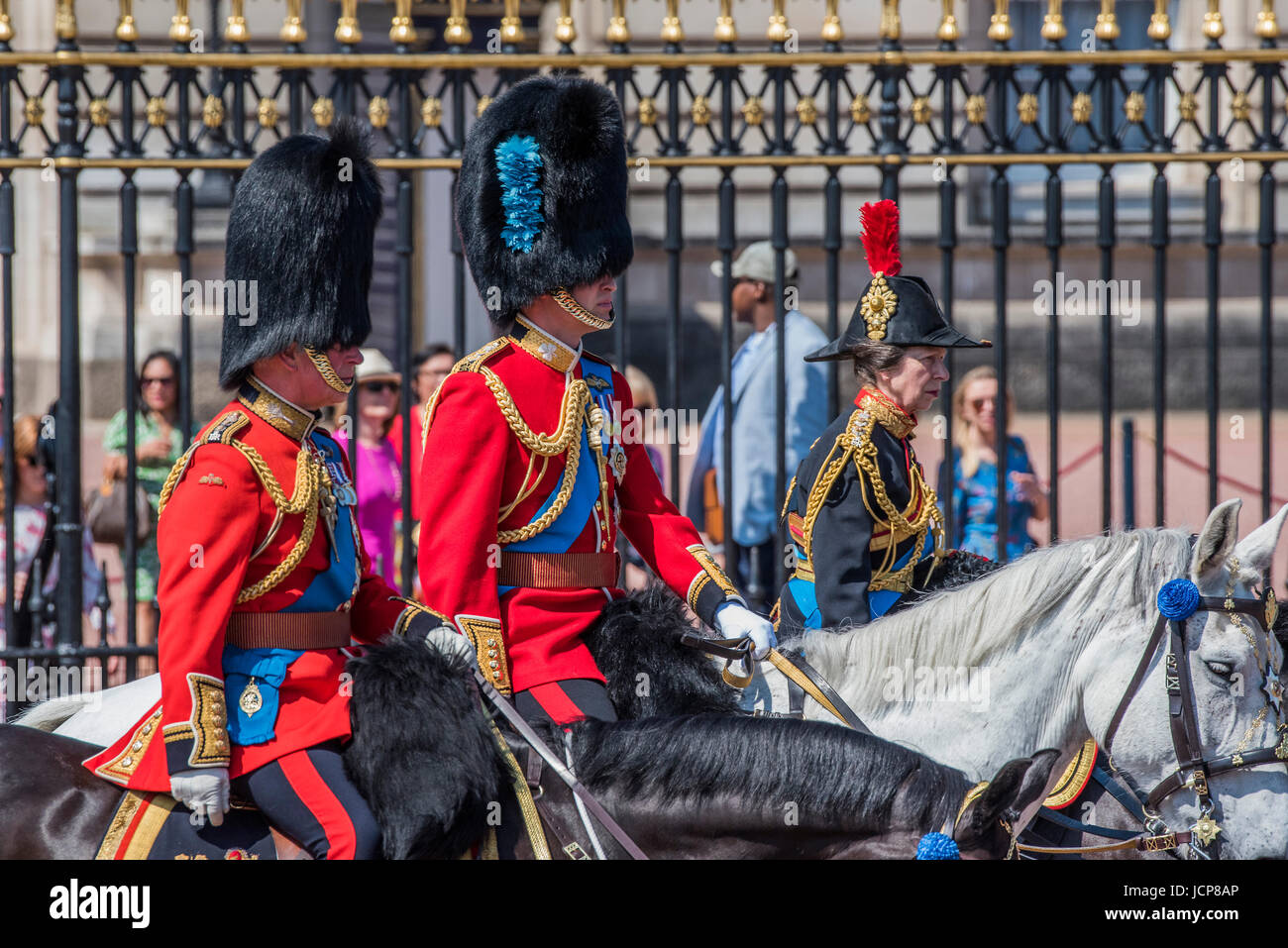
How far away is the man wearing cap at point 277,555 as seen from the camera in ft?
10.2

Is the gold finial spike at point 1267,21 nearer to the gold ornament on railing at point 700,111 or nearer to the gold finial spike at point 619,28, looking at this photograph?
the gold ornament on railing at point 700,111

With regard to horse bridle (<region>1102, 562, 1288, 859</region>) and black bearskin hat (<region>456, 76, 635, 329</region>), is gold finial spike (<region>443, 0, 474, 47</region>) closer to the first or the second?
black bearskin hat (<region>456, 76, 635, 329</region>)

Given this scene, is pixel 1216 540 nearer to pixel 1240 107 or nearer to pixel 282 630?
pixel 282 630

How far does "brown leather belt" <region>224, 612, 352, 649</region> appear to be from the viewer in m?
3.30

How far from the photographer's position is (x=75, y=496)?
19.8 ft

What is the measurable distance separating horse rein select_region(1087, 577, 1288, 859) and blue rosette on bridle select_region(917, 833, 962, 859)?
1.07 metres

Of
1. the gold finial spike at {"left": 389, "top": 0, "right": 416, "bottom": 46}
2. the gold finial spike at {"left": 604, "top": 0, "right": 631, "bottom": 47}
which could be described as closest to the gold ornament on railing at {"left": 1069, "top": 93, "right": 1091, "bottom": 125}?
the gold finial spike at {"left": 604, "top": 0, "right": 631, "bottom": 47}

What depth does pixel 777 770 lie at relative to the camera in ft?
9.68

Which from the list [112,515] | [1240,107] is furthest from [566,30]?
[112,515]

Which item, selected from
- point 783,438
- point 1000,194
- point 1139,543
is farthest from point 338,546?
point 1000,194

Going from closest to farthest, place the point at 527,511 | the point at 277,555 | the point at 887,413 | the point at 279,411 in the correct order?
1. the point at 277,555
2. the point at 279,411
3. the point at 527,511
4. the point at 887,413

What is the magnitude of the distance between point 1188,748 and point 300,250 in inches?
91.7

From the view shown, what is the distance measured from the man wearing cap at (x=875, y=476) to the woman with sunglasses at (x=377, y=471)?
8.59 ft

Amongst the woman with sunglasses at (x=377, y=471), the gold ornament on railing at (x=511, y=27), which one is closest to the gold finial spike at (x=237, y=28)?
the gold ornament on railing at (x=511, y=27)
